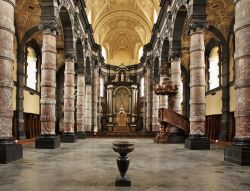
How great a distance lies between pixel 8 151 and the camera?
8477mm

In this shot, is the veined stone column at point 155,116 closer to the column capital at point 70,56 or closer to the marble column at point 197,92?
the column capital at point 70,56

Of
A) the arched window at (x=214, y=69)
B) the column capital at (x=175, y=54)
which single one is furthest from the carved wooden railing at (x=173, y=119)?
the arched window at (x=214, y=69)

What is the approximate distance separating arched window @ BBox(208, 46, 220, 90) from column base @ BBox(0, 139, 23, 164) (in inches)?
795

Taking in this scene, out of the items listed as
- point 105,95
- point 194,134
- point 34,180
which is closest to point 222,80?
point 194,134

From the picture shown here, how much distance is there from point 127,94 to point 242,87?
35860mm

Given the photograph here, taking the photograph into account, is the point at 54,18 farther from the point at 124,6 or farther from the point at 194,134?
the point at 124,6

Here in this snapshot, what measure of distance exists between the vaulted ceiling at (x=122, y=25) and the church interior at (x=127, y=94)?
0.16 m

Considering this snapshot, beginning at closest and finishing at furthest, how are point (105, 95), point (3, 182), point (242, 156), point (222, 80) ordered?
point (3, 182) < point (242, 156) < point (222, 80) < point (105, 95)

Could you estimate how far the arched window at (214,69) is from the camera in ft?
85.4

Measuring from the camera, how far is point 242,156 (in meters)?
8.28

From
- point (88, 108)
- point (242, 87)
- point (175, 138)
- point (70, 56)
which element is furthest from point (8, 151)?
point (88, 108)

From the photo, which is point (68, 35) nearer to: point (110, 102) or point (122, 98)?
point (110, 102)

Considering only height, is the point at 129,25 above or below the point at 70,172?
above

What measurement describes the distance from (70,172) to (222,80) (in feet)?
61.7
